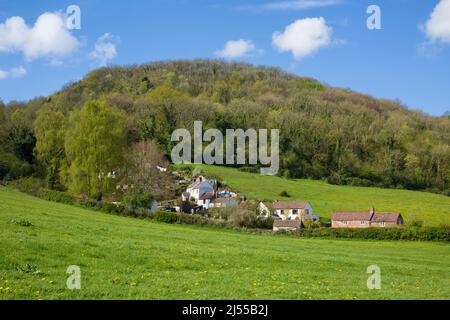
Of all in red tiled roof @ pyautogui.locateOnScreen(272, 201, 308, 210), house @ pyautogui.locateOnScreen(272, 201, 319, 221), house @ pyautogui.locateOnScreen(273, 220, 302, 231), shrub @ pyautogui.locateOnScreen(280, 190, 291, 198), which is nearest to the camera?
house @ pyautogui.locateOnScreen(273, 220, 302, 231)

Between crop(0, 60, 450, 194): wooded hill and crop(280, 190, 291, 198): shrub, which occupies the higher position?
crop(0, 60, 450, 194): wooded hill

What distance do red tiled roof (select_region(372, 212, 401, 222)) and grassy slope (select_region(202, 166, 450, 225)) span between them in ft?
12.1

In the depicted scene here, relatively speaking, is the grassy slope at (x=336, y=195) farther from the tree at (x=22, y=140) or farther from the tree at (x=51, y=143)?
the tree at (x=22, y=140)

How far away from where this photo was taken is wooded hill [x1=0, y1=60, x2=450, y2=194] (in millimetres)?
95812

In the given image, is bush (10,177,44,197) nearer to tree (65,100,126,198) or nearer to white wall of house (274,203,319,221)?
tree (65,100,126,198)

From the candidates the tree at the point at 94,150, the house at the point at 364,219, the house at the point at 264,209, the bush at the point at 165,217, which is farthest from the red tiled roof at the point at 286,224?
the tree at the point at 94,150

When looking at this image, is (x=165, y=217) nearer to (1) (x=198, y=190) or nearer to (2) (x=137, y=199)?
(2) (x=137, y=199)

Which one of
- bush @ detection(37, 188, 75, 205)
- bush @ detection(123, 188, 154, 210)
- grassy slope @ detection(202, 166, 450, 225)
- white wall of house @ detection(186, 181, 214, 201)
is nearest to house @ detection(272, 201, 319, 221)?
grassy slope @ detection(202, 166, 450, 225)

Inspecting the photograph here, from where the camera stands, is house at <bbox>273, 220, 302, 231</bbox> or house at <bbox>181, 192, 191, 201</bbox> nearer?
house at <bbox>273, 220, 302, 231</bbox>
